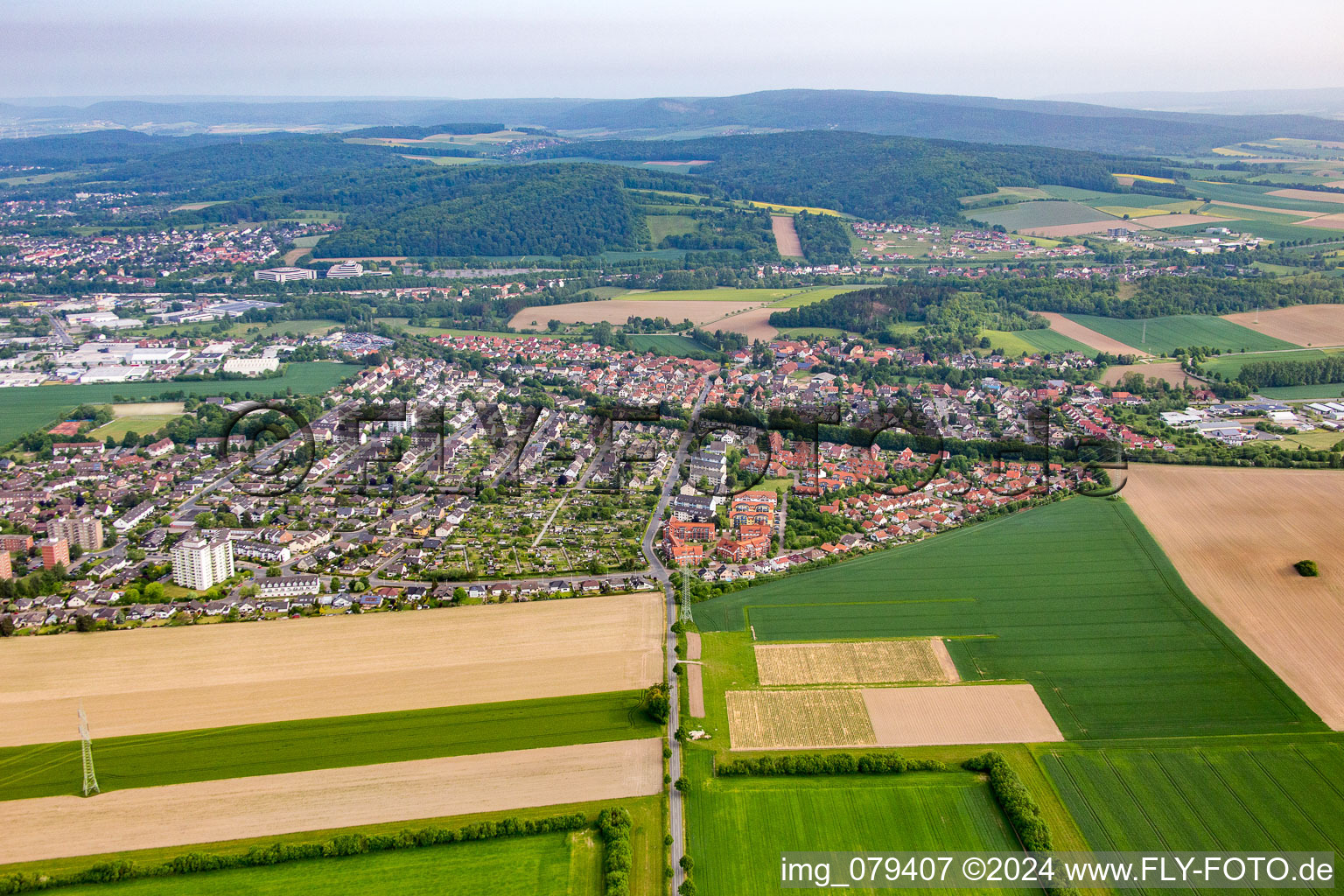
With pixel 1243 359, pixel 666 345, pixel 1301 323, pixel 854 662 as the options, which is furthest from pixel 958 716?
pixel 1301 323

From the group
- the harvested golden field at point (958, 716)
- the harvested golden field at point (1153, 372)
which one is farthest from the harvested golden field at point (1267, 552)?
the harvested golden field at point (1153, 372)

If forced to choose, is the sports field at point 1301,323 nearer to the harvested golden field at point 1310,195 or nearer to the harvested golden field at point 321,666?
the harvested golden field at point 1310,195

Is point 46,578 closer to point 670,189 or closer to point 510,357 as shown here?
point 510,357

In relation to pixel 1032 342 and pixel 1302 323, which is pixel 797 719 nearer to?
pixel 1032 342

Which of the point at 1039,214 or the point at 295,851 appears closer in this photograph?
the point at 295,851

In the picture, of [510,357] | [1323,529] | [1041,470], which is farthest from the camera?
[510,357]

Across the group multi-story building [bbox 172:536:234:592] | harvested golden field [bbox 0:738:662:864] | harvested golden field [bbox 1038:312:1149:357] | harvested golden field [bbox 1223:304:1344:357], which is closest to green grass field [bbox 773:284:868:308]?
harvested golden field [bbox 1038:312:1149:357]

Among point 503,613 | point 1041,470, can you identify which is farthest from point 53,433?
point 1041,470
